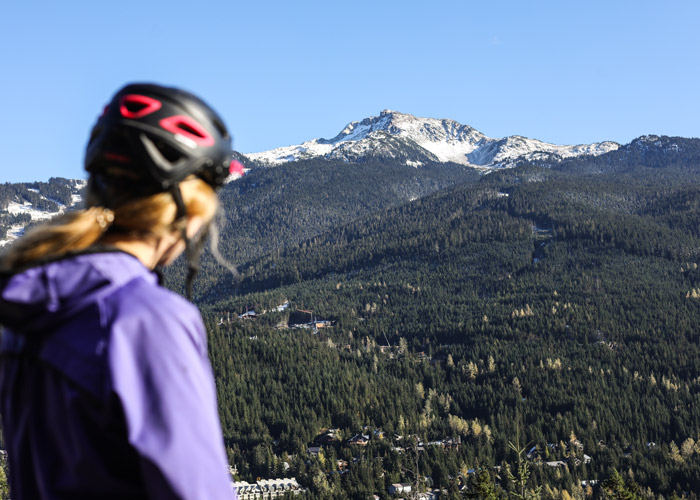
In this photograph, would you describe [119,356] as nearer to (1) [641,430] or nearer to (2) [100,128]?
(2) [100,128]

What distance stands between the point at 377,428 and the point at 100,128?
157 m

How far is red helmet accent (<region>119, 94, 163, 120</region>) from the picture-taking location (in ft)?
11.5

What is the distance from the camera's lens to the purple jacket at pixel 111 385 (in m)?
2.66

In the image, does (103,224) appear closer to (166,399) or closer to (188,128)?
(188,128)

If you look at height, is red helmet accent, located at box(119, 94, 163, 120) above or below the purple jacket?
above

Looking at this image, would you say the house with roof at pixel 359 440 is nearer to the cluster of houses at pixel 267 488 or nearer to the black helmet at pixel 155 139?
the cluster of houses at pixel 267 488

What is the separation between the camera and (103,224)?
3.24 meters

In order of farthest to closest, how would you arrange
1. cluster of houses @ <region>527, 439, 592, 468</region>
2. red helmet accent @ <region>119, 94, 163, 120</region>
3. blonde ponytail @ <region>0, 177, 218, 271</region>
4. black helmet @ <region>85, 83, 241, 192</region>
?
cluster of houses @ <region>527, 439, 592, 468</region>
red helmet accent @ <region>119, 94, 163, 120</region>
black helmet @ <region>85, 83, 241, 192</region>
blonde ponytail @ <region>0, 177, 218, 271</region>

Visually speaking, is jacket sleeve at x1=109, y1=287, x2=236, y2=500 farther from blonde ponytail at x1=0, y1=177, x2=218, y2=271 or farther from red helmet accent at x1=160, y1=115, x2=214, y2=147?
red helmet accent at x1=160, y1=115, x2=214, y2=147

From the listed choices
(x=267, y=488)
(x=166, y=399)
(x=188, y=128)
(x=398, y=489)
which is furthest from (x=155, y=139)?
(x=398, y=489)

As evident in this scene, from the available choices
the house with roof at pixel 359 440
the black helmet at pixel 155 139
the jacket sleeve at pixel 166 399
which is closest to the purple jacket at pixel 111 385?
the jacket sleeve at pixel 166 399

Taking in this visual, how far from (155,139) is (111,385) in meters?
1.32

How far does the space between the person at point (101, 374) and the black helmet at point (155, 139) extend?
0.22m

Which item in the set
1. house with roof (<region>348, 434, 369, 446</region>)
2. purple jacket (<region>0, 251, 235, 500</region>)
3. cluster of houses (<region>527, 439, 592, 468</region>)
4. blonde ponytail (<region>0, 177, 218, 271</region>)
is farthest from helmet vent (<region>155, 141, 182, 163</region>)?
house with roof (<region>348, 434, 369, 446</region>)
